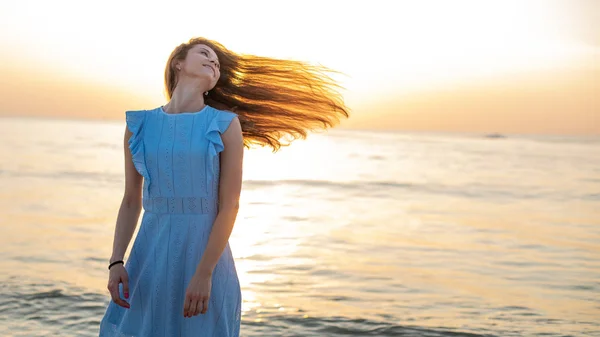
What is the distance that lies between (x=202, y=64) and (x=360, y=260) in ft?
25.8

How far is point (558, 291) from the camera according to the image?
912 centimetres

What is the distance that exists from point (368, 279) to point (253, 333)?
2.64 m

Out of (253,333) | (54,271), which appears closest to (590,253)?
(253,333)

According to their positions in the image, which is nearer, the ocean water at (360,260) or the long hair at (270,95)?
the long hair at (270,95)

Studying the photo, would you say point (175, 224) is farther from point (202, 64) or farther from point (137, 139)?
point (202, 64)

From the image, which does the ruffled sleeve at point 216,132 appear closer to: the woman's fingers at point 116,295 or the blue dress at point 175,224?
the blue dress at point 175,224

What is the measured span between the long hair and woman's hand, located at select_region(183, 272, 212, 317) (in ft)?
2.68

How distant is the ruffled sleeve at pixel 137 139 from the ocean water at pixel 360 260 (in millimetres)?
4416

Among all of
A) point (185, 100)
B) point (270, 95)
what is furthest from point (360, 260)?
point (185, 100)

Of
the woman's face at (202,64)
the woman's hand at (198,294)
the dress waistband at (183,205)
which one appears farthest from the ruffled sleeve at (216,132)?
the woman's hand at (198,294)

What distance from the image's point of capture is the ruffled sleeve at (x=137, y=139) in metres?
2.89

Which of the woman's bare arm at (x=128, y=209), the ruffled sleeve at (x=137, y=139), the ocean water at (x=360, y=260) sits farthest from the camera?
the ocean water at (x=360, y=260)

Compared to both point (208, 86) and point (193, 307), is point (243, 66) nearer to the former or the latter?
point (208, 86)

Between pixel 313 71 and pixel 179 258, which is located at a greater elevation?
pixel 313 71
